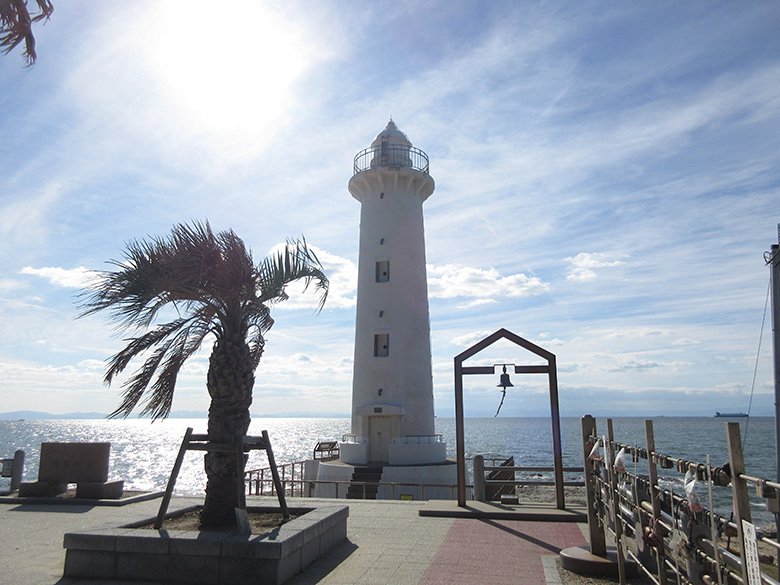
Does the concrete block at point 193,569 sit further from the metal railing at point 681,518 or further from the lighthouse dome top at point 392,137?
the lighthouse dome top at point 392,137

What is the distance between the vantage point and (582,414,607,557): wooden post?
8188 millimetres

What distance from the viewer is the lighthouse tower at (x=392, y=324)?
83.5ft

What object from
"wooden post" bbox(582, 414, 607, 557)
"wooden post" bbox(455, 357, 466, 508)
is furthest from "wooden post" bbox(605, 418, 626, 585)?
"wooden post" bbox(455, 357, 466, 508)

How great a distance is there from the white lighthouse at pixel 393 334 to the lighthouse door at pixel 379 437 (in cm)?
4

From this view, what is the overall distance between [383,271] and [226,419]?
18.3 m

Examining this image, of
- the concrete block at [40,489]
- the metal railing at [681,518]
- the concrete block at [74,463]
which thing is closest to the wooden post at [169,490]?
the metal railing at [681,518]

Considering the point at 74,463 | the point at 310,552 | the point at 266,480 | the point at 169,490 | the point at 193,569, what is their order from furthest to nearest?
the point at 266,480 < the point at 74,463 < the point at 169,490 < the point at 310,552 < the point at 193,569

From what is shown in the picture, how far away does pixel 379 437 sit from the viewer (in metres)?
25.8

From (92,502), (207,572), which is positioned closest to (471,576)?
(207,572)

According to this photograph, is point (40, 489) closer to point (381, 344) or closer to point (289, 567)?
point (289, 567)

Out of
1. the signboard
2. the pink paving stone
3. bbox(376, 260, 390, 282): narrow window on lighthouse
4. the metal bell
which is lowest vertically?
the pink paving stone

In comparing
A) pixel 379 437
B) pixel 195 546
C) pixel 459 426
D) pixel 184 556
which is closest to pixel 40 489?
pixel 184 556

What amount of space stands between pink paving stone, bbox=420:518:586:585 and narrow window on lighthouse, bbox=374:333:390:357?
14653 millimetres

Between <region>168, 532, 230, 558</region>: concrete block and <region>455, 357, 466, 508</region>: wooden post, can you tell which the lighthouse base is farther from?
<region>168, 532, 230, 558</region>: concrete block
